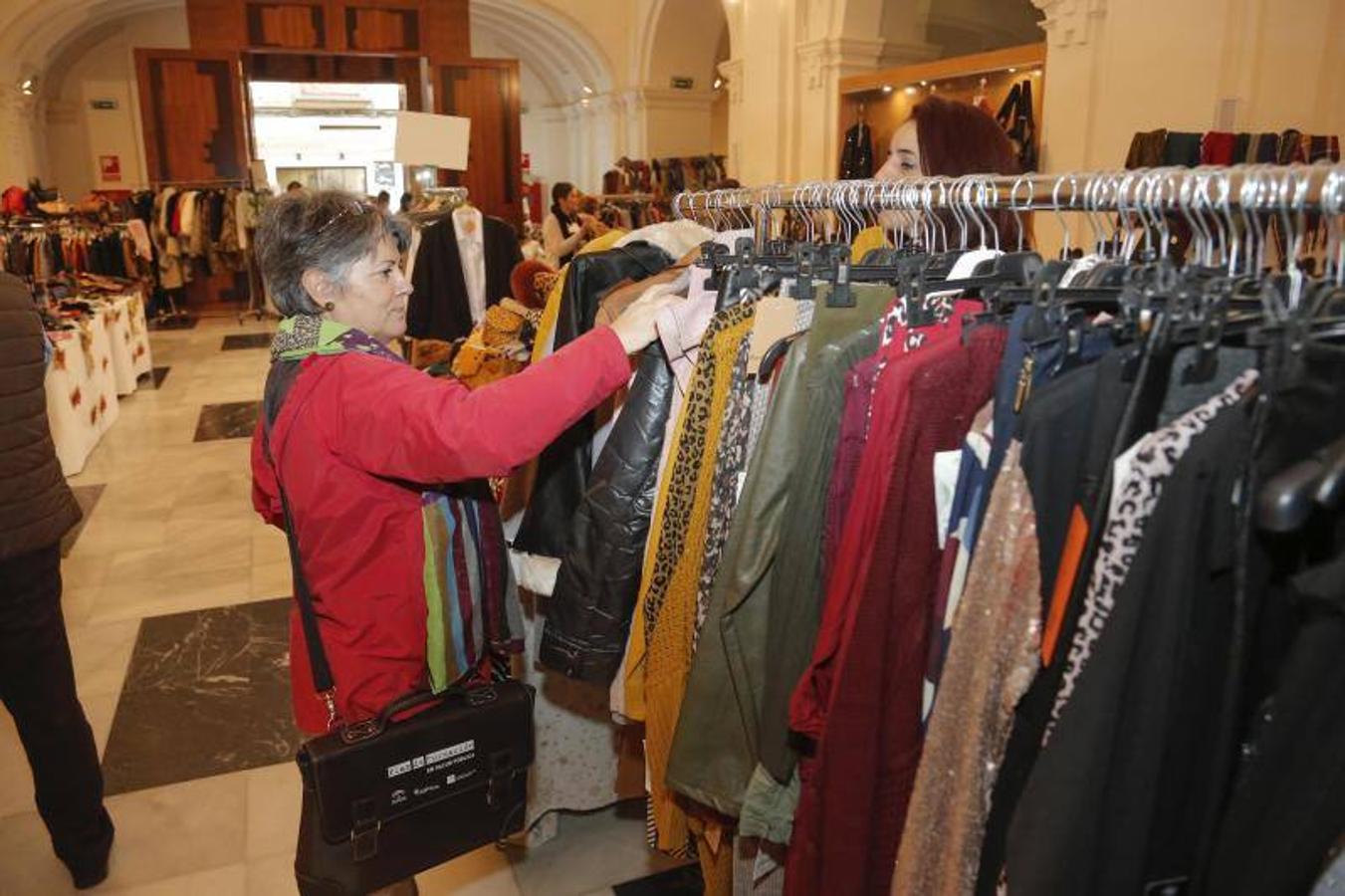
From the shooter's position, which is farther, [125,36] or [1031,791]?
[125,36]

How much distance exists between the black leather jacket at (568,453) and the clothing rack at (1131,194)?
1.05 feet

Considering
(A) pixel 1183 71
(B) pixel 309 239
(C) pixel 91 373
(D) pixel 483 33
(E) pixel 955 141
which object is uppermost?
(D) pixel 483 33

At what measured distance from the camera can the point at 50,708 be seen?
7.08 ft

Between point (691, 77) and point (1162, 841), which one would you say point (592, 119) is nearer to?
point (691, 77)

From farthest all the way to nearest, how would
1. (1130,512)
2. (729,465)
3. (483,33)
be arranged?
1. (483,33)
2. (729,465)
3. (1130,512)

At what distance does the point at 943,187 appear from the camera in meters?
1.48

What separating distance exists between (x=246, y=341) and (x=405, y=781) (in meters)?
9.75

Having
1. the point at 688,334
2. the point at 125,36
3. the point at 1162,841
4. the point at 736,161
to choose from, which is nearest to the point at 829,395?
Result: the point at 688,334

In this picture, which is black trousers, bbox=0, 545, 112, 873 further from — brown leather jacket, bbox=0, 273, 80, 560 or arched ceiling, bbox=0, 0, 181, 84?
arched ceiling, bbox=0, 0, 181, 84

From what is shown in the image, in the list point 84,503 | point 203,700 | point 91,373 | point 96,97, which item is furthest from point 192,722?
point 96,97

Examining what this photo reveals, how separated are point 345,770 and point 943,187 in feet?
4.33

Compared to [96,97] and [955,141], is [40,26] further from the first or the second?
[955,141]

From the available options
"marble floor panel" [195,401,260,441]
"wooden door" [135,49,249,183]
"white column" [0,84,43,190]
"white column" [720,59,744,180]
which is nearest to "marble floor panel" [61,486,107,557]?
"marble floor panel" [195,401,260,441]

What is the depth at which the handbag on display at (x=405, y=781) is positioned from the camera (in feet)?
5.10
